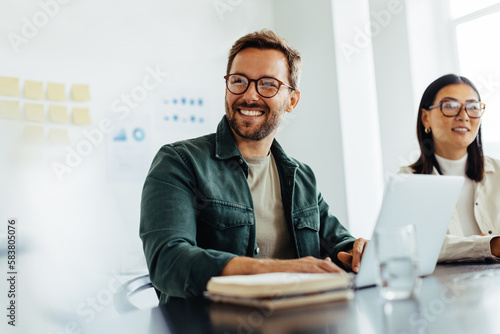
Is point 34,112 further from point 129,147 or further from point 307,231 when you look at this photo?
point 307,231

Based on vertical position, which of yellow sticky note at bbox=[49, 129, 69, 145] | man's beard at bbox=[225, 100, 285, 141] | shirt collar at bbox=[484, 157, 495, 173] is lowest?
shirt collar at bbox=[484, 157, 495, 173]

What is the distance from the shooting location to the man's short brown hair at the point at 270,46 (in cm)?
169

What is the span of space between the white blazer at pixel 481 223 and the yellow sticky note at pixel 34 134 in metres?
1.76

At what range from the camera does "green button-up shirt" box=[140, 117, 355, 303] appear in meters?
1.02

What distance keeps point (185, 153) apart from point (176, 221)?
0.27 m

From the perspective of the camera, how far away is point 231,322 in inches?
26.4

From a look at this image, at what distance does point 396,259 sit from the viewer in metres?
0.79

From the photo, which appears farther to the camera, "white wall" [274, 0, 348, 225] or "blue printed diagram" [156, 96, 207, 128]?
"white wall" [274, 0, 348, 225]

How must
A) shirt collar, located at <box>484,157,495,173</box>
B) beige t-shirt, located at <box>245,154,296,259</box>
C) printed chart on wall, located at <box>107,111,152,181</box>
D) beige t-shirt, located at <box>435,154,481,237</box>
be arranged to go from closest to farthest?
beige t-shirt, located at <box>245,154,296,259</box>
beige t-shirt, located at <box>435,154,481,237</box>
shirt collar, located at <box>484,157,495,173</box>
printed chart on wall, located at <box>107,111,152,181</box>

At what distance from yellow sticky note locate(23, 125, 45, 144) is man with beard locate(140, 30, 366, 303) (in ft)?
4.12

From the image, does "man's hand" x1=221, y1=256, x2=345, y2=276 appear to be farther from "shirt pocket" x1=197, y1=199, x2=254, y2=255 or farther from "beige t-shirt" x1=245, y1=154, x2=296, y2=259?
"beige t-shirt" x1=245, y1=154, x2=296, y2=259

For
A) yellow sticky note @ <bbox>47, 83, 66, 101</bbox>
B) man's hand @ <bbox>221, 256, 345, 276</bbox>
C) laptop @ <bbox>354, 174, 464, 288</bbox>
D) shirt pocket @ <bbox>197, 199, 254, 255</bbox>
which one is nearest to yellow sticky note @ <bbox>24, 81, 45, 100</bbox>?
yellow sticky note @ <bbox>47, 83, 66, 101</bbox>

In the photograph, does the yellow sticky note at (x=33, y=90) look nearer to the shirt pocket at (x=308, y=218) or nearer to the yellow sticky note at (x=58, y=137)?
the yellow sticky note at (x=58, y=137)

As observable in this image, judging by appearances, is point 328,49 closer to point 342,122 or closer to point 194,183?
point 342,122
